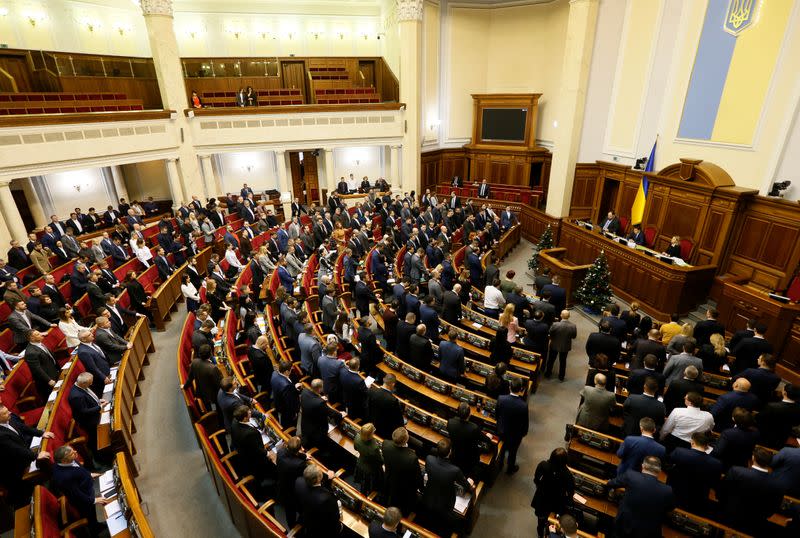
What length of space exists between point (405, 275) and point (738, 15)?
28.5 feet

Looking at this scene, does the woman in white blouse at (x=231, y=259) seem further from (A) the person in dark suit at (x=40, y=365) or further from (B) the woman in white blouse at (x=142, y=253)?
(A) the person in dark suit at (x=40, y=365)

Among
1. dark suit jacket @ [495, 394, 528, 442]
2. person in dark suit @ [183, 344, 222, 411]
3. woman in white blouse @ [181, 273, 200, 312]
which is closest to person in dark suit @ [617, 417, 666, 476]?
dark suit jacket @ [495, 394, 528, 442]

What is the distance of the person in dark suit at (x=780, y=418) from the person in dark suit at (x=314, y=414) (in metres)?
4.68

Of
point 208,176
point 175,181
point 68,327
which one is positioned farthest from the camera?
point 208,176

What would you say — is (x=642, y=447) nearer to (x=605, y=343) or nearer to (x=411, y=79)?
(x=605, y=343)

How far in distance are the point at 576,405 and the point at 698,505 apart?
2.23 metres

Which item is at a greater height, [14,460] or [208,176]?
[208,176]

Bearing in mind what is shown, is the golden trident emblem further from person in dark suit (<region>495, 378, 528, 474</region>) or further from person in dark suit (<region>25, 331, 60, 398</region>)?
person in dark suit (<region>25, 331, 60, 398</region>)

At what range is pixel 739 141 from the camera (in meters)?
8.60

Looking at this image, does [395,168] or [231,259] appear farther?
[395,168]

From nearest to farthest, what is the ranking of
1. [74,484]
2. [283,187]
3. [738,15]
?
[74,484]
[738,15]
[283,187]

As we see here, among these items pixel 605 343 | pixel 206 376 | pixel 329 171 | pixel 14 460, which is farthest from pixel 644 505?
pixel 329 171

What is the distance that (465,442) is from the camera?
394cm

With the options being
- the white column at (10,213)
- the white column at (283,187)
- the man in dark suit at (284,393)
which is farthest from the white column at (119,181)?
the man in dark suit at (284,393)
